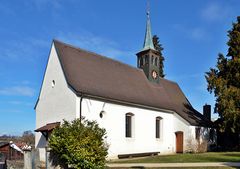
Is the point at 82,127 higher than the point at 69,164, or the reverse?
the point at 82,127

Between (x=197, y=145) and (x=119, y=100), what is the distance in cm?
1127

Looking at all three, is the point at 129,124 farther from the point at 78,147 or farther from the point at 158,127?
the point at 78,147

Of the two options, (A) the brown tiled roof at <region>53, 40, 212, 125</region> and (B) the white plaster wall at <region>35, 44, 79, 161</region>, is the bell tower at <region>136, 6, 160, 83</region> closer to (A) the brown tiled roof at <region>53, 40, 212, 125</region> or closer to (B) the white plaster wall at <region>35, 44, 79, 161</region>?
(A) the brown tiled roof at <region>53, 40, 212, 125</region>

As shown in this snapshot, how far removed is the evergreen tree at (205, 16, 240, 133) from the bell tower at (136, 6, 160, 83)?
19.4 ft

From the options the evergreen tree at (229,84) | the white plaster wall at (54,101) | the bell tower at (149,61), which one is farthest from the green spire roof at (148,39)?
the white plaster wall at (54,101)

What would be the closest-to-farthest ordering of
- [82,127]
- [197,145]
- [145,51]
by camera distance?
[82,127], [197,145], [145,51]

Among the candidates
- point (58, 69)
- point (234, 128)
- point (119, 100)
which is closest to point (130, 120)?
point (119, 100)

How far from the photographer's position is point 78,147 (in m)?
16.3

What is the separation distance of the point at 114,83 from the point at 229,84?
11.2 meters

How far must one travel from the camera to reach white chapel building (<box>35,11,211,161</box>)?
24.2 meters

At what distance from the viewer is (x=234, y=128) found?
2948 centimetres

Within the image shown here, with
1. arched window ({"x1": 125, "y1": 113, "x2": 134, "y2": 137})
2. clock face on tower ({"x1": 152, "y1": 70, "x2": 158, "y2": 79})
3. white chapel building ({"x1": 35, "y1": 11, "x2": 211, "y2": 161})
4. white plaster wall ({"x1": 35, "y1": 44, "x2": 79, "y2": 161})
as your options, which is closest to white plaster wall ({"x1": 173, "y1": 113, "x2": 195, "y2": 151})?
white chapel building ({"x1": 35, "y1": 11, "x2": 211, "y2": 161})

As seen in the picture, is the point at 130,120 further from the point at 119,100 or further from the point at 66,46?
the point at 66,46

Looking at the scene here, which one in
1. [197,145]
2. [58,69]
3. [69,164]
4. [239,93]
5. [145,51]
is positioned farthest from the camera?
[145,51]
